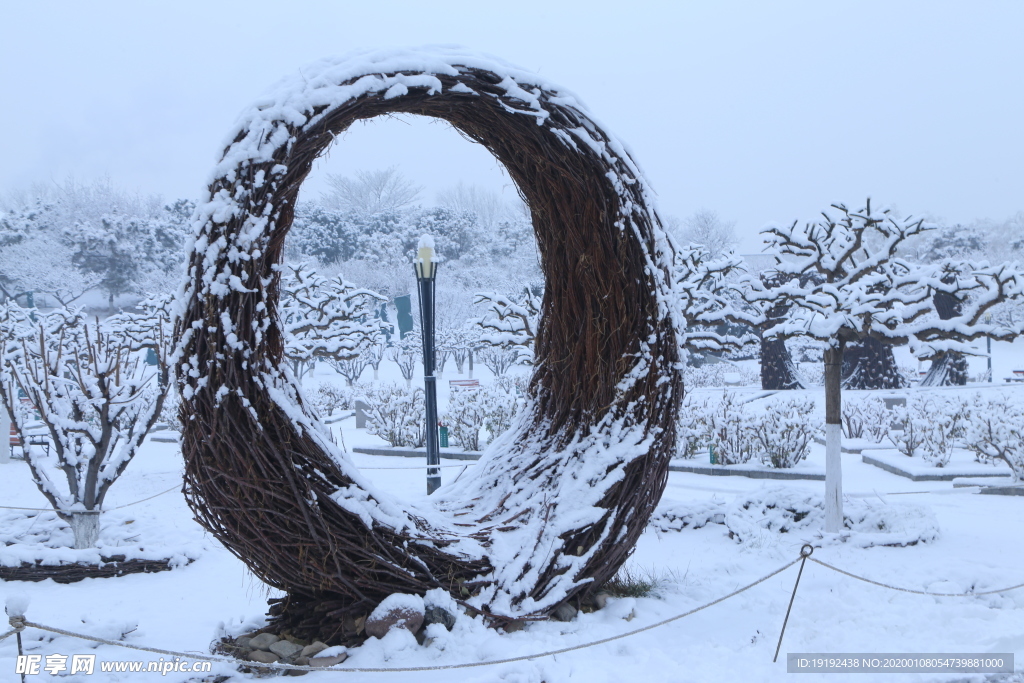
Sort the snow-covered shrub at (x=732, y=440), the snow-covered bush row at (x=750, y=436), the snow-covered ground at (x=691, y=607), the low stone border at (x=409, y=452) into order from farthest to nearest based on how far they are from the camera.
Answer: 1. the low stone border at (x=409, y=452)
2. the snow-covered shrub at (x=732, y=440)
3. the snow-covered bush row at (x=750, y=436)
4. the snow-covered ground at (x=691, y=607)

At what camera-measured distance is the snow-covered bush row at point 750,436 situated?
966 cm

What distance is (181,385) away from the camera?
2.82 meters

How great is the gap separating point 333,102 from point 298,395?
1163 mm

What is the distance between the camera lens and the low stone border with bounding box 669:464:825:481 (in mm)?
9188

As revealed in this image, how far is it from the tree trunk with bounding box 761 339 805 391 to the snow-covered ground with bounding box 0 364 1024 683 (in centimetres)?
1312

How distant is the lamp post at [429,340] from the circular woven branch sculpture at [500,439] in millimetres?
2479

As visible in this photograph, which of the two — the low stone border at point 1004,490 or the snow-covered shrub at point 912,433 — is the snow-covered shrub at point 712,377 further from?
the low stone border at point 1004,490

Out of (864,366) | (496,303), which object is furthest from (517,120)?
(864,366)

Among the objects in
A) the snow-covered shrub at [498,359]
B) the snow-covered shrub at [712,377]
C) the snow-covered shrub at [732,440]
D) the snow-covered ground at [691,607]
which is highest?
the snow-covered shrub at [498,359]

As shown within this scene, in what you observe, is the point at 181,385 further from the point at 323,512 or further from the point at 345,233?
the point at 345,233

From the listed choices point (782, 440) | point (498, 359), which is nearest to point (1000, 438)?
point (782, 440)

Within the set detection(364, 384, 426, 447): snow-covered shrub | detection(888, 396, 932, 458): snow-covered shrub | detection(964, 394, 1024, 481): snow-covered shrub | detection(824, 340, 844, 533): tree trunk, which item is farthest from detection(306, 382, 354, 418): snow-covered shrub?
detection(824, 340, 844, 533): tree trunk

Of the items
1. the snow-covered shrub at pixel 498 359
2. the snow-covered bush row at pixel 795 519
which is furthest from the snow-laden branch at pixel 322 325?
the snow-covered shrub at pixel 498 359

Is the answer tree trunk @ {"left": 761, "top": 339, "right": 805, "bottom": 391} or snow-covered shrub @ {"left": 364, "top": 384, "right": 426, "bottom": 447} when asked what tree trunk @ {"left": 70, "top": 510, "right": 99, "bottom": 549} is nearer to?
snow-covered shrub @ {"left": 364, "top": 384, "right": 426, "bottom": 447}
